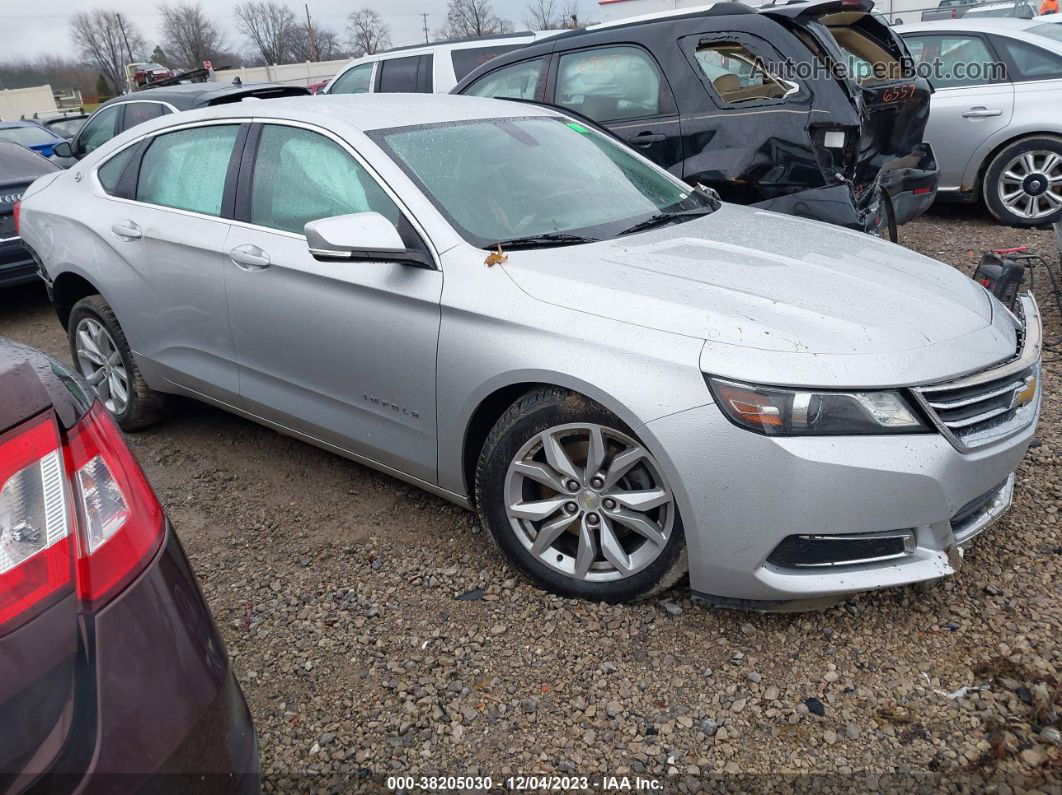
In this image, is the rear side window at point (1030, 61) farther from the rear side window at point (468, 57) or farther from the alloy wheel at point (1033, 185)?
the rear side window at point (468, 57)

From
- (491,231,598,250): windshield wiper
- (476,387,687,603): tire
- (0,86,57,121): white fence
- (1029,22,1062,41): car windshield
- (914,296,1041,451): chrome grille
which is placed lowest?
(0,86,57,121): white fence

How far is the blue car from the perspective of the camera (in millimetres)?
11812

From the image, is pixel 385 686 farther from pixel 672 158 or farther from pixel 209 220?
pixel 672 158

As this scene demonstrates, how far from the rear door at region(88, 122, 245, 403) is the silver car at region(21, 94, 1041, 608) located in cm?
Result: 1

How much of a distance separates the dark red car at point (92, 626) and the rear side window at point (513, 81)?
15.9 feet

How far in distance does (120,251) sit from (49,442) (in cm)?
286

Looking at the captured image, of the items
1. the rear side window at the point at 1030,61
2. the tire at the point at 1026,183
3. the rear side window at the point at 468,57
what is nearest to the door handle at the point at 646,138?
the tire at the point at 1026,183

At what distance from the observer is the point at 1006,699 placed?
221 cm

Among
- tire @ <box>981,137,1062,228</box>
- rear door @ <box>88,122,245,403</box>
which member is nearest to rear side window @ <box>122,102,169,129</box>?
rear door @ <box>88,122,245,403</box>

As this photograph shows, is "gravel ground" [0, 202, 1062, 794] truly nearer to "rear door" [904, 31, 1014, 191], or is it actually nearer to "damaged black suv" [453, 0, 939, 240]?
"damaged black suv" [453, 0, 939, 240]

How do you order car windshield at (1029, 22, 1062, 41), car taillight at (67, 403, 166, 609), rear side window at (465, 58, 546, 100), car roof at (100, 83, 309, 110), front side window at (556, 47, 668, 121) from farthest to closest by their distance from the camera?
car roof at (100, 83, 309, 110), car windshield at (1029, 22, 1062, 41), rear side window at (465, 58, 546, 100), front side window at (556, 47, 668, 121), car taillight at (67, 403, 166, 609)

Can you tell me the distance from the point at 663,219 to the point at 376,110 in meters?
1.22

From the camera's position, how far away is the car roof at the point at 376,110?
3.24m

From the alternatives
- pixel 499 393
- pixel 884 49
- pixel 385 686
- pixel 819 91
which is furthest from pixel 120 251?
pixel 884 49
